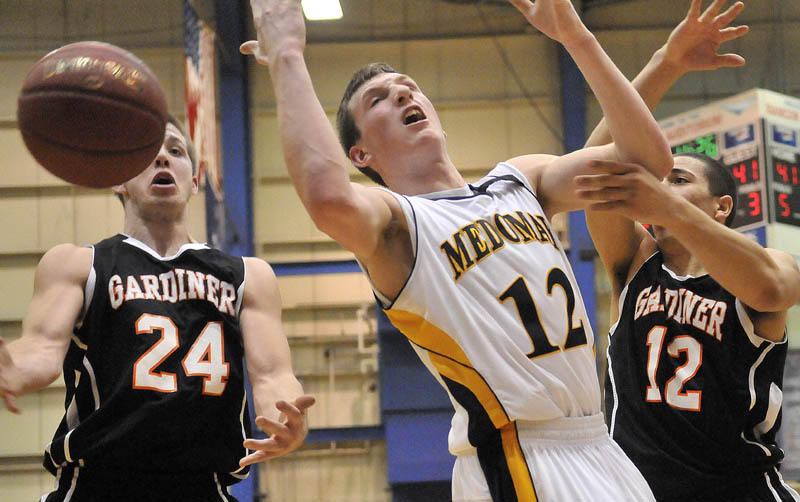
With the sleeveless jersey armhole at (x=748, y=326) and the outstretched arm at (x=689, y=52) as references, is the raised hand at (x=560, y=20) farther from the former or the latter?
the sleeveless jersey armhole at (x=748, y=326)

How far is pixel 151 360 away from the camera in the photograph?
3.65m

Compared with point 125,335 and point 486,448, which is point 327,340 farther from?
point 486,448

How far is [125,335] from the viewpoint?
12.1 ft

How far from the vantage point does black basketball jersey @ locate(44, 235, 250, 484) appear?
3553 mm

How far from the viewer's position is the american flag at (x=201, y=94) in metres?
7.44

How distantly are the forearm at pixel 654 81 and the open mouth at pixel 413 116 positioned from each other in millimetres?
604

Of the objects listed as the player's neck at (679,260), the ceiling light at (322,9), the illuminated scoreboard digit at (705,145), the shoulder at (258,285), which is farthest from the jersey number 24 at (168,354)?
the ceiling light at (322,9)

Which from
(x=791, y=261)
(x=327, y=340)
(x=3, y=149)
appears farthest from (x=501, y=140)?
(x=791, y=261)

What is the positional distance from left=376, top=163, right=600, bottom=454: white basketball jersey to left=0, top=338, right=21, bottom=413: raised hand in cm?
124

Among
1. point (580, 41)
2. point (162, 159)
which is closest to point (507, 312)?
point (580, 41)

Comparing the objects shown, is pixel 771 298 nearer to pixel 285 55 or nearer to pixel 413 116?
pixel 413 116

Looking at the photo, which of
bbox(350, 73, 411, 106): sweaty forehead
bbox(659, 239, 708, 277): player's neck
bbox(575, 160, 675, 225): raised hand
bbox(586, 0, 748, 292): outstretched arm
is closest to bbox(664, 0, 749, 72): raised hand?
bbox(586, 0, 748, 292): outstretched arm

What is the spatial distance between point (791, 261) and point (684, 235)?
40.5 inches

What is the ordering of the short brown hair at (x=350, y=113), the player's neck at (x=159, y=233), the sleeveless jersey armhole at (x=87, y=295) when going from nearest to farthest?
the short brown hair at (x=350, y=113) → the sleeveless jersey armhole at (x=87, y=295) → the player's neck at (x=159, y=233)
